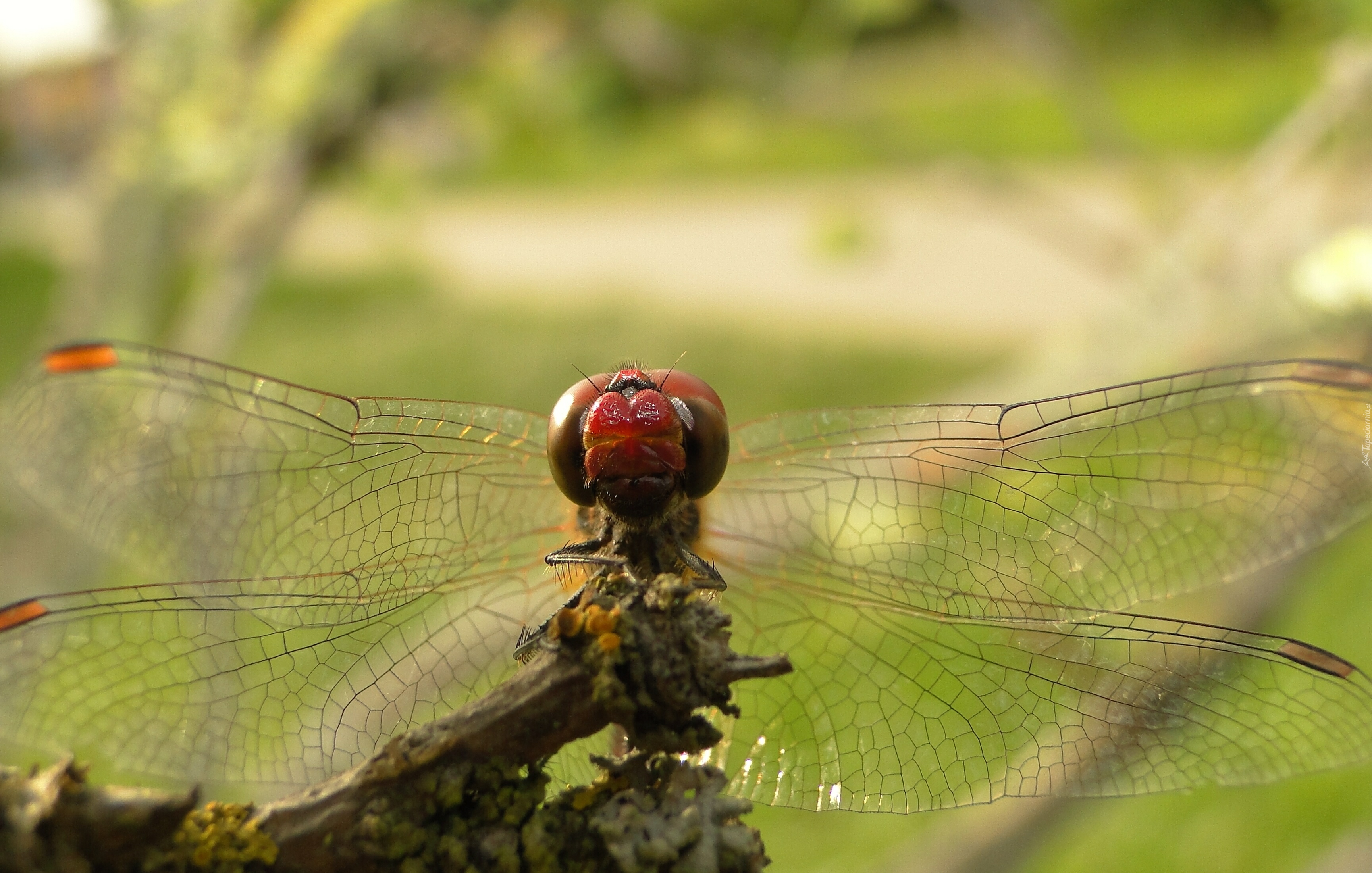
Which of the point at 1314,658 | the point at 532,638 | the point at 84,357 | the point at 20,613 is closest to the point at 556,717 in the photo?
the point at 532,638

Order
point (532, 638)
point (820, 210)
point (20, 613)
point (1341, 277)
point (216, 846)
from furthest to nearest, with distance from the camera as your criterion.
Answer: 1. point (820, 210)
2. point (1341, 277)
3. point (20, 613)
4. point (532, 638)
5. point (216, 846)

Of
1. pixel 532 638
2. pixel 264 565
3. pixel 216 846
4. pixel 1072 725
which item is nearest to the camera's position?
pixel 216 846

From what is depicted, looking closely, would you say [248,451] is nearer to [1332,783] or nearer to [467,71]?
[467,71]

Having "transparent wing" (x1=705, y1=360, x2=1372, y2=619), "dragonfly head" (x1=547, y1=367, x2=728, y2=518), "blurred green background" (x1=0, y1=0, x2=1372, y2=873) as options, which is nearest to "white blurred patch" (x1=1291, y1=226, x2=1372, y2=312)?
"blurred green background" (x1=0, y1=0, x2=1372, y2=873)

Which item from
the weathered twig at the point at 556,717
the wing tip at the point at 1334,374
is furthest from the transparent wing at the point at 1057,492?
the weathered twig at the point at 556,717

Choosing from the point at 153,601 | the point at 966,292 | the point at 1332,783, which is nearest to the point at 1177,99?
the point at 966,292

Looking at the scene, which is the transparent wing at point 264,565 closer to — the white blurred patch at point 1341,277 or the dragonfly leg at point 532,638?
the dragonfly leg at point 532,638

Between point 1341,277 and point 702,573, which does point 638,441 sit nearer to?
point 702,573

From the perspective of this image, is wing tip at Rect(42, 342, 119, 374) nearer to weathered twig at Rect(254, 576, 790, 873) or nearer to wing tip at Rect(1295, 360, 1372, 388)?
weathered twig at Rect(254, 576, 790, 873)
